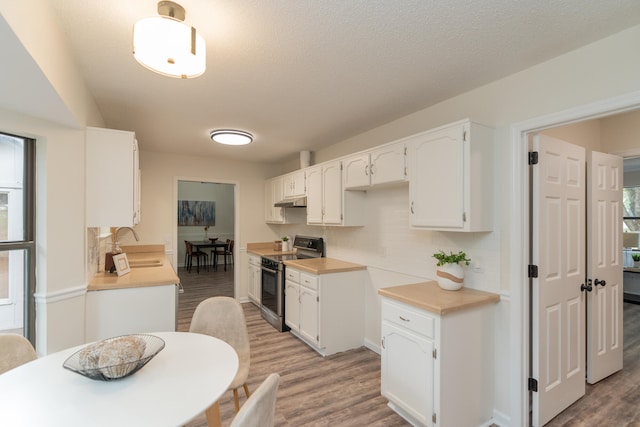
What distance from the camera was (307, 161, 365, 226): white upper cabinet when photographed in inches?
135

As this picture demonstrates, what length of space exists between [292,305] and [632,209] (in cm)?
685

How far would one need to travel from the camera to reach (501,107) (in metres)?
2.21

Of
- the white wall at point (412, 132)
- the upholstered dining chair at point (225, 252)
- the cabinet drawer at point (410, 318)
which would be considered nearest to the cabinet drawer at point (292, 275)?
the white wall at point (412, 132)

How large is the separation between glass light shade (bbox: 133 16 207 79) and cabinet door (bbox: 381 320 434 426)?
218cm

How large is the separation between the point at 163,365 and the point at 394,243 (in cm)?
230

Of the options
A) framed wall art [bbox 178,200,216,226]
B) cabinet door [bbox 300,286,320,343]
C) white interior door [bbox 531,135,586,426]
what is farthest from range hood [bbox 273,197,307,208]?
framed wall art [bbox 178,200,216,226]

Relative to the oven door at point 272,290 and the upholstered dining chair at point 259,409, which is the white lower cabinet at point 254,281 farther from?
the upholstered dining chair at point 259,409

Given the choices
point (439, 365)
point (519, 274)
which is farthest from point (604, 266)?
point (439, 365)

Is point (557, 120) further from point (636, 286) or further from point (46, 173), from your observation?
point (636, 286)

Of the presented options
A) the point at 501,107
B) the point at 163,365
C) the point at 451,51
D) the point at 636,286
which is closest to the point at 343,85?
the point at 451,51

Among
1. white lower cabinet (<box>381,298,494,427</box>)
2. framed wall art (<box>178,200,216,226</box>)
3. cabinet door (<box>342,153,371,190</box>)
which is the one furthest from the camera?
framed wall art (<box>178,200,216,226</box>)

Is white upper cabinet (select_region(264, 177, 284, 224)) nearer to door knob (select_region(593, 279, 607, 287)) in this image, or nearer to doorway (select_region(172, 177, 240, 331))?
doorway (select_region(172, 177, 240, 331))

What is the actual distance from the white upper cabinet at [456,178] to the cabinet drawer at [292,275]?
173 cm

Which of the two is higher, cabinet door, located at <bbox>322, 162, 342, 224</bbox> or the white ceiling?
the white ceiling
